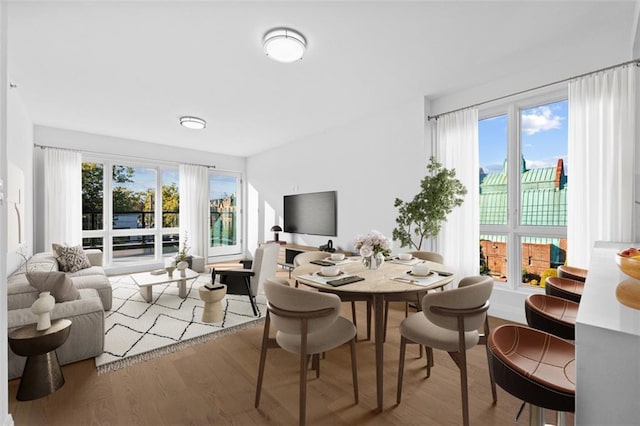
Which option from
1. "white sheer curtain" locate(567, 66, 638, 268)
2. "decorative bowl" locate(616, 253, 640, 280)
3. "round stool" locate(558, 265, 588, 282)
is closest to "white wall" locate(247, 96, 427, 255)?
"white sheer curtain" locate(567, 66, 638, 268)

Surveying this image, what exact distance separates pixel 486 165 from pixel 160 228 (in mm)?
6317

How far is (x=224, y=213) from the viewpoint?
7.37 m

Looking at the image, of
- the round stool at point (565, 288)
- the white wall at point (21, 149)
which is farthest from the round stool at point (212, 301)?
the round stool at point (565, 288)

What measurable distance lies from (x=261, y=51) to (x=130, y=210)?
16.3 feet

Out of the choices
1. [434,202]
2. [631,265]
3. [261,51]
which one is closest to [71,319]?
[261,51]

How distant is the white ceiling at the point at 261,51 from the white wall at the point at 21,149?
7.7 inches

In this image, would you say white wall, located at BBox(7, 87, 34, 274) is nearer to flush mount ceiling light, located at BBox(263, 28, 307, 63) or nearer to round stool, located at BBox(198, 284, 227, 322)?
round stool, located at BBox(198, 284, 227, 322)

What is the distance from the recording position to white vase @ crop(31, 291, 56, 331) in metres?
1.97

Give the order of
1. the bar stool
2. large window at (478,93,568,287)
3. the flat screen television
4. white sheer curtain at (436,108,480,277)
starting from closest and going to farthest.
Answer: the bar stool → large window at (478,93,568,287) → white sheer curtain at (436,108,480,277) → the flat screen television

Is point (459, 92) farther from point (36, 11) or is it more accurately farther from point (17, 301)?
point (17, 301)

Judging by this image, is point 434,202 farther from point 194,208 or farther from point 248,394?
point 194,208

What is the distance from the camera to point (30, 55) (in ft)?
8.85

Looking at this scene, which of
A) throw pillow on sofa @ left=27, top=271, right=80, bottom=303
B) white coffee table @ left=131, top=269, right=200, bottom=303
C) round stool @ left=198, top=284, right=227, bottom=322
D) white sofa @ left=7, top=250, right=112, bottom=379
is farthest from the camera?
white coffee table @ left=131, top=269, right=200, bottom=303

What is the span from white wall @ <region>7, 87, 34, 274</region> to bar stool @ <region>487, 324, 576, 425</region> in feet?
15.0
